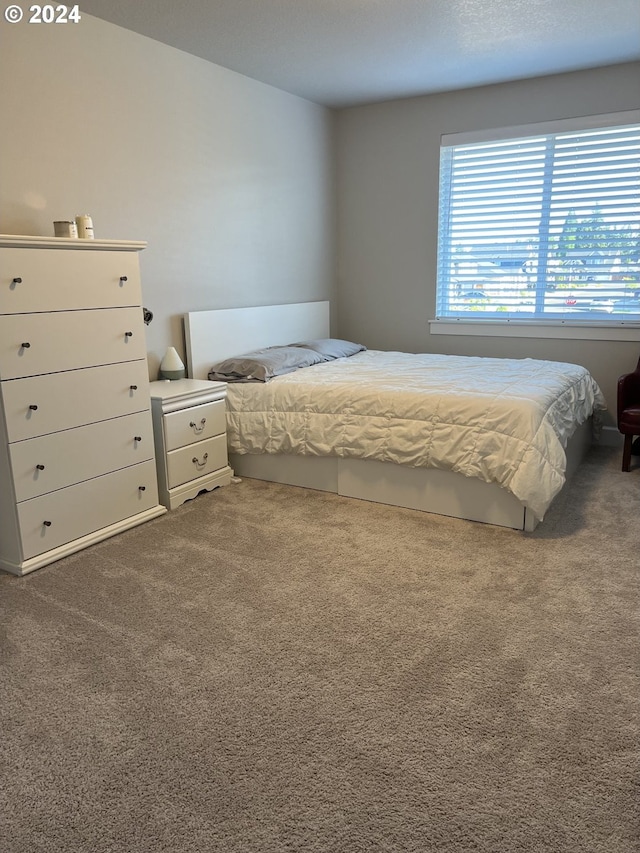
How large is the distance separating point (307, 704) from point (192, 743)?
0.34m

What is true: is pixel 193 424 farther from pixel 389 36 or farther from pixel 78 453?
pixel 389 36

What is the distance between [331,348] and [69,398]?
85.5 inches

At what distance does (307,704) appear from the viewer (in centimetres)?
181

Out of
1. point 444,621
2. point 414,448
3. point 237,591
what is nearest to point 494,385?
point 414,448

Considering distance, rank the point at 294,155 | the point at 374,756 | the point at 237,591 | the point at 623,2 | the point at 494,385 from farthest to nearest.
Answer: the point at 294,155
the point at 494,385
the point at 623,2
the point at 237,591
the point at 374,756

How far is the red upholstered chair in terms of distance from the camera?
3725 mm

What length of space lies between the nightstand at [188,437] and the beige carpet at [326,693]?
423 millimetres

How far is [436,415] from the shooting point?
3104 millimetres

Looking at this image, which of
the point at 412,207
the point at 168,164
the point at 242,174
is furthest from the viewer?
the point at 412,207

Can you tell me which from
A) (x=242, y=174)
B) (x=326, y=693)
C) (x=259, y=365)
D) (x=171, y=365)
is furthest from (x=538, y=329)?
(x=326, y=693)

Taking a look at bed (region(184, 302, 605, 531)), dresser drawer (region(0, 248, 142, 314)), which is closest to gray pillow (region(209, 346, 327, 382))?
bed (region(184, 302, 605, 531))

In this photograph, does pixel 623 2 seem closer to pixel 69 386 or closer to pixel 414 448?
pixel 414 448

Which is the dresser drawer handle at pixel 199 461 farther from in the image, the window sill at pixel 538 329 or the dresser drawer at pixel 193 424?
the window sill at pixel 538 329

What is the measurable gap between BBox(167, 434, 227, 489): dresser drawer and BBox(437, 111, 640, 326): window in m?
2.29
